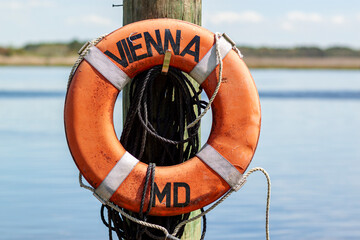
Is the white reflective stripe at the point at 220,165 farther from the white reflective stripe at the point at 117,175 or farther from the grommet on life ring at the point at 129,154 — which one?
the white reflective stripe at the point at 117,175

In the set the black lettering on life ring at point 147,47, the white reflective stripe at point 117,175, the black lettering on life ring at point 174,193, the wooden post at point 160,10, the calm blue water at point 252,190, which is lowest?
the calm blue water at point 252,190

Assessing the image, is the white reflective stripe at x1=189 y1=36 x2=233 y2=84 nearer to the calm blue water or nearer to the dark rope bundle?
the dark rope bundle

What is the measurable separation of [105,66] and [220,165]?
0.61 m

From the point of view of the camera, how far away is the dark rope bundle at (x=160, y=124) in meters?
2.79

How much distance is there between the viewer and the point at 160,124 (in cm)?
285

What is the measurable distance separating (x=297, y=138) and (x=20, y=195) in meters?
4.76

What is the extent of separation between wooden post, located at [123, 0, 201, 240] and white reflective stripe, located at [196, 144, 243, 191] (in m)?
0.32

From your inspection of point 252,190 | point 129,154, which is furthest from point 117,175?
point 252,190

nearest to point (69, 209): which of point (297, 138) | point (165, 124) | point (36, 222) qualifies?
point (36, 222)

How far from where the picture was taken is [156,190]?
272cm

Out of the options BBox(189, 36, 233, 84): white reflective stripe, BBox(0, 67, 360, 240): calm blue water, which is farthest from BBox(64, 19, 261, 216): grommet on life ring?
BBox(0, 67, 360, 240): calm blue water

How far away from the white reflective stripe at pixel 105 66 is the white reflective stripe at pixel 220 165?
1.47 feet

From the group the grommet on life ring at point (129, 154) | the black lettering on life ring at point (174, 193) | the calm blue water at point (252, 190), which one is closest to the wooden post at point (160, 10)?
the grommet on life ring at point (129, 154)

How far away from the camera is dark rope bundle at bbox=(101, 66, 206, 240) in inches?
110
